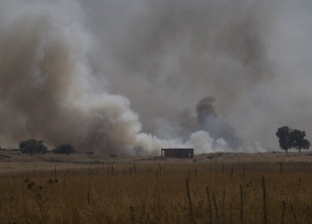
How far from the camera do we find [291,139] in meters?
115

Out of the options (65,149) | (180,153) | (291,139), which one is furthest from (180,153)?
(291,139)

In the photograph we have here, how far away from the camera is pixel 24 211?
13.9 meters

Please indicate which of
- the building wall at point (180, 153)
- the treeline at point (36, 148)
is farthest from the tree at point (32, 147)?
the building wall at point (180, 153)

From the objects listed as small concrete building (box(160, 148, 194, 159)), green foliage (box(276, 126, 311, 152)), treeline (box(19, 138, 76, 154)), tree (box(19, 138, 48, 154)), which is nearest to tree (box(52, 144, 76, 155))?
Answer: treeline (box(19, 138, 76, 154))

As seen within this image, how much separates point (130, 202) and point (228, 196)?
4.10 meters

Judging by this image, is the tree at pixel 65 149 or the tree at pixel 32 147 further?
the tree at pixel 65 149

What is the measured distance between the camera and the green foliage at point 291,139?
372 feet

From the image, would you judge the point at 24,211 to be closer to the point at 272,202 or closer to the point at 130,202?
the point at 130,202

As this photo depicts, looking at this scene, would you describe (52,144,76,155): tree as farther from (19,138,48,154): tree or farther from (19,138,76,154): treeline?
(19,138,48,154): tree

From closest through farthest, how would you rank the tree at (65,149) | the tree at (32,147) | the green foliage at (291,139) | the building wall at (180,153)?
the tree at (32,147)
the tree at (65,149)
the building wall at (180,153)
the green foliage at (291,139)

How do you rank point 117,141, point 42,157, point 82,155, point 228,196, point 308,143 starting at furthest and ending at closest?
point 308,143, point 117,141, point 82,155, point 42,157, point 228,196

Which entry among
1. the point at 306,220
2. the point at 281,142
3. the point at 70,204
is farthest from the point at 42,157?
the point at 281,142

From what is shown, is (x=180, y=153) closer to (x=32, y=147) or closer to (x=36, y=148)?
(x=36, y=148)

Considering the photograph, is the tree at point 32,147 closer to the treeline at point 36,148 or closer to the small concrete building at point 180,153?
the treeline at point 36,148
